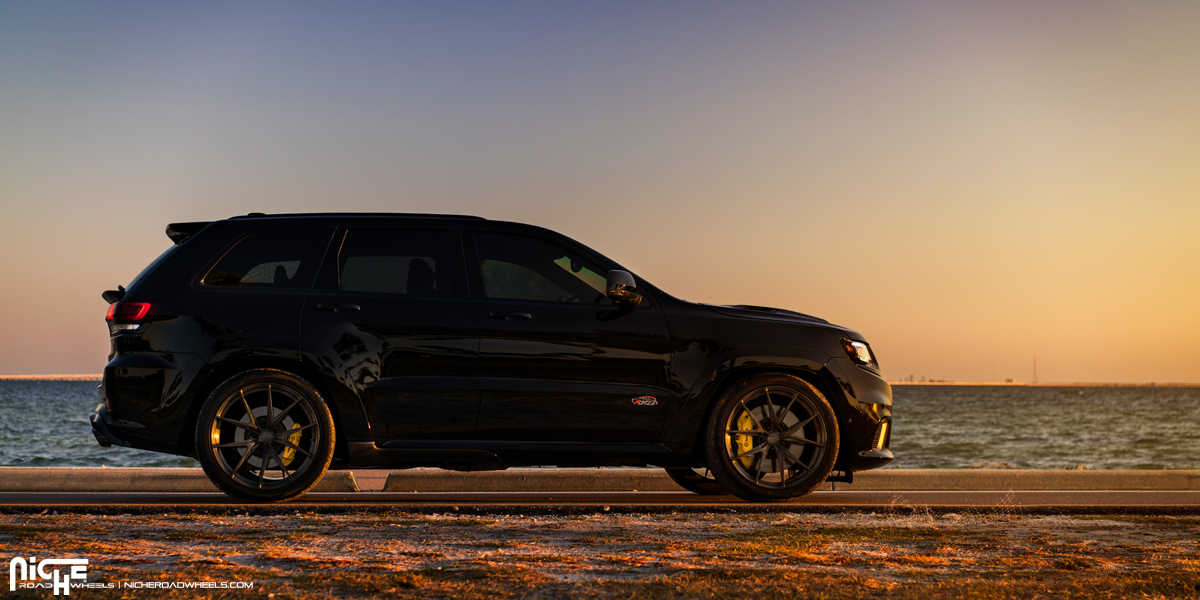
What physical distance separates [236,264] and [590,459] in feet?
8.56

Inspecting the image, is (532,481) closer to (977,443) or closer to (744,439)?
(744,439)

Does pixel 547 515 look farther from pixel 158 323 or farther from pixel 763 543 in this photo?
pixel 158 323

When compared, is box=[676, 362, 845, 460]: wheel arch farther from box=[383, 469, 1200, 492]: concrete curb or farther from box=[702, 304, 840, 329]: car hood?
box=[383, 469, 1200, 492]: concrete curb

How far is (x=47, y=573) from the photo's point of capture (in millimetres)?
3814

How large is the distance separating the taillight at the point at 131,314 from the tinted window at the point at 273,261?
37 centimetres

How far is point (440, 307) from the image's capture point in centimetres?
608

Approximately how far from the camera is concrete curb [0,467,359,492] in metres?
7.82

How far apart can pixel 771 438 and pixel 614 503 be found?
1.11 meters

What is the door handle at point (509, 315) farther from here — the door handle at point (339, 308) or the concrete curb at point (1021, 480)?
the concrete curb at point (1021, 480)

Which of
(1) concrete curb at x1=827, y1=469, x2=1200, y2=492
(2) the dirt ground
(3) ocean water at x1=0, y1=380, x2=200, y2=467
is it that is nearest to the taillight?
(2) the dirt ground

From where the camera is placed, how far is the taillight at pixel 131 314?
6.04m

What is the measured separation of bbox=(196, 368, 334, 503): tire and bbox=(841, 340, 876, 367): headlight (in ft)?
11.2

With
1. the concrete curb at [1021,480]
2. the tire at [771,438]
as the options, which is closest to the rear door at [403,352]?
the tire at [771,438]

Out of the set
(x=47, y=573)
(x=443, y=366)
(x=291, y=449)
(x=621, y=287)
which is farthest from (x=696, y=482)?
(x=47, y=573)
